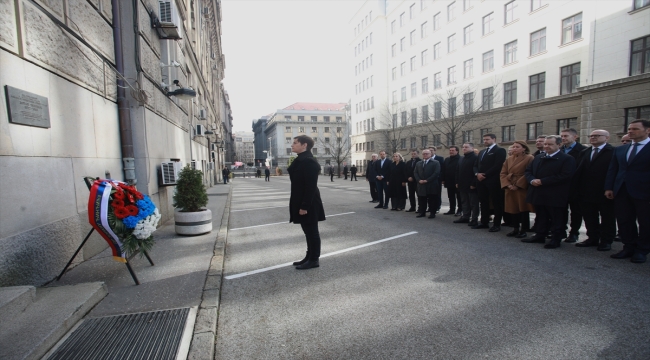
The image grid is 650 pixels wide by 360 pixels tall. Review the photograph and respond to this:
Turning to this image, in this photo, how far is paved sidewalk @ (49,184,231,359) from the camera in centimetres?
346

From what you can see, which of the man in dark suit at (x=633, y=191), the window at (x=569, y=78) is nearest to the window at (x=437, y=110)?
the window at (x=569, y=78)

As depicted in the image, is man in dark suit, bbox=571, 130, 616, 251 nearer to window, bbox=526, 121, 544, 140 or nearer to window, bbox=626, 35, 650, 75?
window, bbox=626, 35, 650, 75

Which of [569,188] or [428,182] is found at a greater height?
[569,188]

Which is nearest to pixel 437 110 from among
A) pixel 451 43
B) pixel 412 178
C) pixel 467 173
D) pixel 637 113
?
pixel 451 43

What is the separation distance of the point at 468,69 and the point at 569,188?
34.6 meters

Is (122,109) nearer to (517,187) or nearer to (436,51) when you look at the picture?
(517,187)

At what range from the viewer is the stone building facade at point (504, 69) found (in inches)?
814

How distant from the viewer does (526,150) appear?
7043mm

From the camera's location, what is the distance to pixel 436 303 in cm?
371

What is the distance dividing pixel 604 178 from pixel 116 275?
7940 mm

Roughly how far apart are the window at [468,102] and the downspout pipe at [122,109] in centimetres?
3328

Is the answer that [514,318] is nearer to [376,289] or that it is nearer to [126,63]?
[376,289]

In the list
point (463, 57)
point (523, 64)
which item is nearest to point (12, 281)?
point (523, 64)

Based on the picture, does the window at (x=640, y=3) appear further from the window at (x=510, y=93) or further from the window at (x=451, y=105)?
the window at (x=451, y=105)
